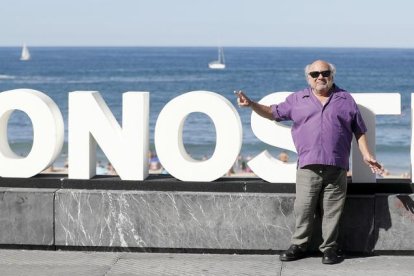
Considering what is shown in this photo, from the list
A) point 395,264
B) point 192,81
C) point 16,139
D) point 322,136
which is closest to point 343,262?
point 395,264

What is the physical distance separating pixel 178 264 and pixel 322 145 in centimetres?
142

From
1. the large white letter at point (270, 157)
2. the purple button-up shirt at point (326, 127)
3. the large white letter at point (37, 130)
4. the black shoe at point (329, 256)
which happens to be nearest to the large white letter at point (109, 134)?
the large white letter at point (37, 130)

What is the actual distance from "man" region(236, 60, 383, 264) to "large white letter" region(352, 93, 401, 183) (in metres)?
0.26

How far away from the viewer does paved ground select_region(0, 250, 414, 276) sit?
268 inches

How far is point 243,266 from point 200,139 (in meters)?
27.9

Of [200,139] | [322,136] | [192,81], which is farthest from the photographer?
[192,81]

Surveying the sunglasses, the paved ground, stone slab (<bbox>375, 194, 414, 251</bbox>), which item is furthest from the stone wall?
the sunglasses

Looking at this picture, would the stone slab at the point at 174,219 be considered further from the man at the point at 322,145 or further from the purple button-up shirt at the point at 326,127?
the purple button-up shirt at the point at 326,127

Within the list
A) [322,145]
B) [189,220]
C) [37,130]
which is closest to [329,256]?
[322,145]

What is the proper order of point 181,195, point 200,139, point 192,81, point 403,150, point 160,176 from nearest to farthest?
point 181,195
point 160,176
point 403,150
point 200,139
point 192,81

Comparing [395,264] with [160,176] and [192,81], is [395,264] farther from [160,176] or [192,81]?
[192,81]

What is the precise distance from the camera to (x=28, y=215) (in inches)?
295

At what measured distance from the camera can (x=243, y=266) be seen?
701 centimetres

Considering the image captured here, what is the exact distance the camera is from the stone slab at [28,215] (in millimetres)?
7480
